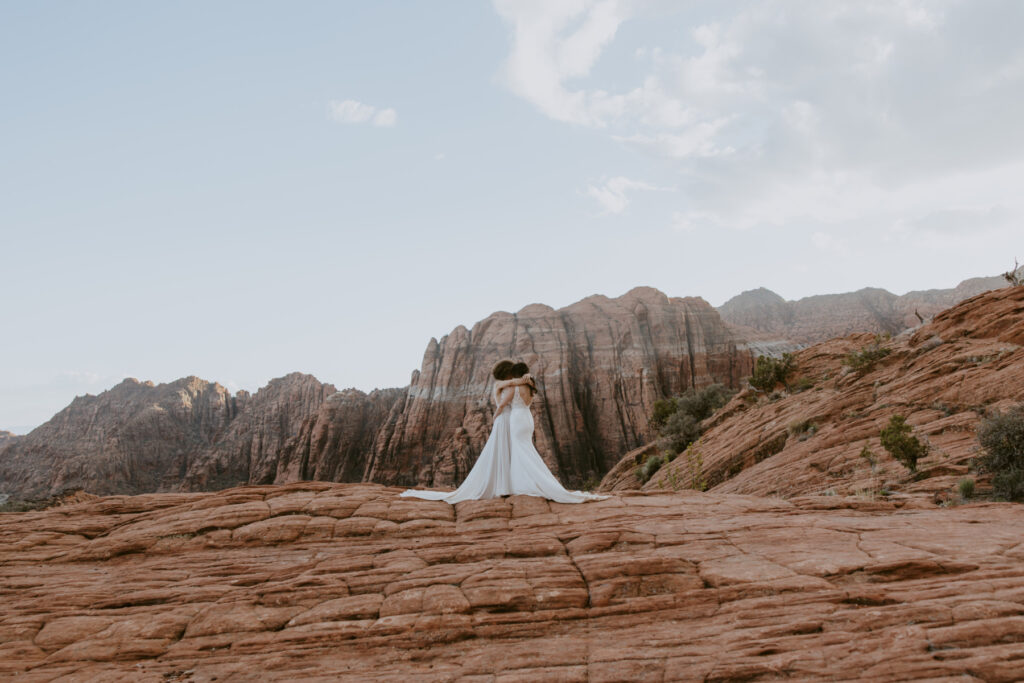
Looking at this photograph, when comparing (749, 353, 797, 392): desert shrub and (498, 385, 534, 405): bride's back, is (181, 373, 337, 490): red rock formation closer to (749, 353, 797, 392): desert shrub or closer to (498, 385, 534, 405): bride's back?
(749, 353, 797, 392): desert shrub

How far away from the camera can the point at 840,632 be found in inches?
188

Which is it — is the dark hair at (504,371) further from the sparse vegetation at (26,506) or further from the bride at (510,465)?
the sparse vegetation at (26,506)

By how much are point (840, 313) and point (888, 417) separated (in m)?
84.2

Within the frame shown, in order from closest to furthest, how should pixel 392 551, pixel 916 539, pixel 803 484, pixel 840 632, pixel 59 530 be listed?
pixel 840 632 → pixel 916 539 → pixel 392 551 → pixel 59 530 → pixel 803 484

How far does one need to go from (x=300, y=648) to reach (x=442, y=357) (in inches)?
2399

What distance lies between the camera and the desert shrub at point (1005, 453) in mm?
8547

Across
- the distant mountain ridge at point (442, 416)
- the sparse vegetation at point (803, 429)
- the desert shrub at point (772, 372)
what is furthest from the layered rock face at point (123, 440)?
the sparse vegetation at point (803, 429)

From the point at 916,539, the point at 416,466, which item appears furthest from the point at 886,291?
the point at 916,539

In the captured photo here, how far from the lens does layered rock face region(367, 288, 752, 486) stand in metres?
55.5

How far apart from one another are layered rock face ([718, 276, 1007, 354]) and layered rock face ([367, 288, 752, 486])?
860 cm

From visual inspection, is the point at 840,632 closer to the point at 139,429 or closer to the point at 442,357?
the point at 442,357

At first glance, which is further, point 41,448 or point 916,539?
point 41,448

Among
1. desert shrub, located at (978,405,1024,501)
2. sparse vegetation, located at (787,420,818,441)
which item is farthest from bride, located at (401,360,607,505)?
sparse vegetation, located at (787,420,818,441)

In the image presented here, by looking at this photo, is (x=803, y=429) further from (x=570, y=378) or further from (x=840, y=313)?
(x=840, y=313)
